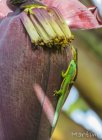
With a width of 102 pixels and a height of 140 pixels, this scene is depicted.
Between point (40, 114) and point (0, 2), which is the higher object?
point (0, 2)

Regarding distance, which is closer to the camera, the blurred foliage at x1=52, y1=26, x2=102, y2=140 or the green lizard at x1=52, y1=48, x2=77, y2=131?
the blurred foliage at x1=52, y1=26, x2=102, y2=140

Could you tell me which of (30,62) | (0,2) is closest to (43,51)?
(30,62)

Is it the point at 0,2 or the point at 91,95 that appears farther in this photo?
the point at 0,2

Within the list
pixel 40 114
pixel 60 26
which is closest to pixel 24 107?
pixel 40 114

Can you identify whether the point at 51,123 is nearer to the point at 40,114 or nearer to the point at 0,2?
the point at 40,114

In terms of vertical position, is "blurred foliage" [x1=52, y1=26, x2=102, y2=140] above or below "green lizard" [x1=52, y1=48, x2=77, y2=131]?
above

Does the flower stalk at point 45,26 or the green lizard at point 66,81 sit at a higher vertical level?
the flower stalk at point 45,26

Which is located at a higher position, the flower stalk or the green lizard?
the flower stalk

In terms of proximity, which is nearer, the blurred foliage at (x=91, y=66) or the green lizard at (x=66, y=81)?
the blurred foliage at (x=91, y=66)

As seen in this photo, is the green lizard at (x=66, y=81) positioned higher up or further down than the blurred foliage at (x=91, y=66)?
further down
